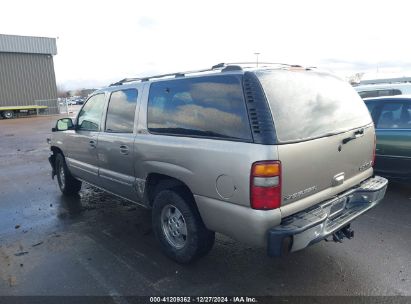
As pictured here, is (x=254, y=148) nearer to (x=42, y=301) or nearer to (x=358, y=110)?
(x=358, y=110)

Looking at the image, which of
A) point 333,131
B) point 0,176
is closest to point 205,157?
point 333,131

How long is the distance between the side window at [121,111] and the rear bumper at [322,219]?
7.09ft

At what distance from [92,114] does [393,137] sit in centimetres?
474

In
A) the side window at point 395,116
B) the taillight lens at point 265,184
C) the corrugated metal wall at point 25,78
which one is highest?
the corrugated metal wall at point 25,78

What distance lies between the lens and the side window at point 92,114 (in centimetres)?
469

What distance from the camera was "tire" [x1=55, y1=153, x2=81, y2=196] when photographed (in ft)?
19.3

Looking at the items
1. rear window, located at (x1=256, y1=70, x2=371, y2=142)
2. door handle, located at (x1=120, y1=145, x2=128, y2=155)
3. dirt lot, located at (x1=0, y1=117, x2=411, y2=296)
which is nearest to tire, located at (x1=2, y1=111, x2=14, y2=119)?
dirt lot, located at (x1=0, y1=117, x2=411, y2=296)

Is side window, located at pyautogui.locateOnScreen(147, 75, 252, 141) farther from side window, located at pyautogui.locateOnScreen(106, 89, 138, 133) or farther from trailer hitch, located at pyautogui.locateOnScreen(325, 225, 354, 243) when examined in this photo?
→ trailer hitch, located at pyautogui.locateOnScreen(325, 225, 354, 243)

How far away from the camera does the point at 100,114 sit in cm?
464

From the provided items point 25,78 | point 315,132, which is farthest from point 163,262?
point 25,78

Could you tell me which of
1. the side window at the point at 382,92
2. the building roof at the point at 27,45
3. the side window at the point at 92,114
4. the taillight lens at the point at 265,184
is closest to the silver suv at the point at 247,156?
the taillight lens at the point at 265,184

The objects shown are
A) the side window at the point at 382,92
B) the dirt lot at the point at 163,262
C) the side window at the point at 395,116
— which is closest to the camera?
the dirt lot at the point at 163,262

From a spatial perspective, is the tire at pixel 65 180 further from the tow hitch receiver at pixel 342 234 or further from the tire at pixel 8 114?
the tire at pixel 8 114

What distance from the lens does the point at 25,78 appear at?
33.1 metres
